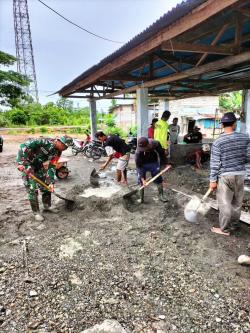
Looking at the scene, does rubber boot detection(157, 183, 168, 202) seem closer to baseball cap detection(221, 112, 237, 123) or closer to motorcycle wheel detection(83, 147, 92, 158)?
baseball cap detection(221, 112, 237, 123)

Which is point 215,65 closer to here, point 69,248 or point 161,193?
point 161,193

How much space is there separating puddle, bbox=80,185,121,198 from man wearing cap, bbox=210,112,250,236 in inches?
107

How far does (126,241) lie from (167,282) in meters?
1.03

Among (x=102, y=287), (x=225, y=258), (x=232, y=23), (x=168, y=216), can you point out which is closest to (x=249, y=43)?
(x=232, y=23)

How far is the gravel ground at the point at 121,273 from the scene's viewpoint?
2.27m

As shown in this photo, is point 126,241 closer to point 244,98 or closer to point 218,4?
point 218,4

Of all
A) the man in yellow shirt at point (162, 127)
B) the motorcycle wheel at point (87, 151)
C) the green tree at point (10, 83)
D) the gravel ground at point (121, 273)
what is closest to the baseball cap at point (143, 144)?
the gravel ground at point (121, 273)

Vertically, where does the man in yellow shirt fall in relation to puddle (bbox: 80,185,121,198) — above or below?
above

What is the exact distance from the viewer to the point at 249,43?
5227 mm

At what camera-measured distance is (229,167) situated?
3.51 metres

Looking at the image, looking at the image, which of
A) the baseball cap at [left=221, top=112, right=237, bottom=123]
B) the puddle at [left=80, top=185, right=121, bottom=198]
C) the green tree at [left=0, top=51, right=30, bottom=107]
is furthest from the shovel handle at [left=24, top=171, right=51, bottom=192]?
the green tree at [left=0, top=51, right=30, bottom=107]

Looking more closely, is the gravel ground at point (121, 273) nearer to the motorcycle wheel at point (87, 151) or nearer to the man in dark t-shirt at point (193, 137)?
the man in dark t-shirt at point (193, 137)

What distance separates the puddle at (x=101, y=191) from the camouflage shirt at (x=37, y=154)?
1.35 meters

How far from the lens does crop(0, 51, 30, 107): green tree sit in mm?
19406
